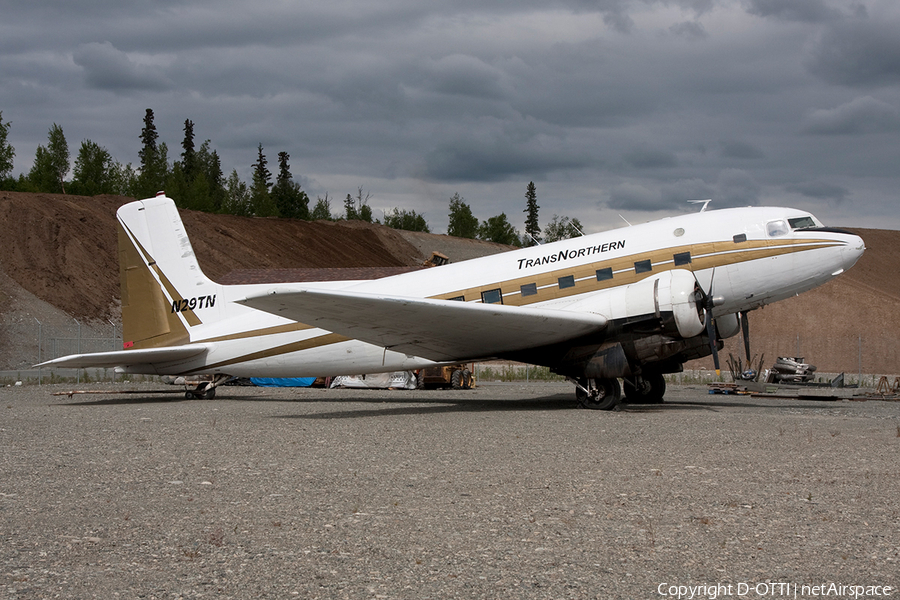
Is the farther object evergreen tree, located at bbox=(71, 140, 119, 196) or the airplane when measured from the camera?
evergreen tree, located at bbox=(71, 140, 119, 196)

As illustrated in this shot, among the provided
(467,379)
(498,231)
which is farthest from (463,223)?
(467,379)

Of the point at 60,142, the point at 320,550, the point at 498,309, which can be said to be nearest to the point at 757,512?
the point at 320,550

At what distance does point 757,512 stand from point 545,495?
190cm

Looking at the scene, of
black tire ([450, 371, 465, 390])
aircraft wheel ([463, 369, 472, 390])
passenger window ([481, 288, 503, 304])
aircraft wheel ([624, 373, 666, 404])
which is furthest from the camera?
aircraft wheel ([463, 369, 472, 390])

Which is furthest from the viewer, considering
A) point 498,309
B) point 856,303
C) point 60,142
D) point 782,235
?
point 60,142

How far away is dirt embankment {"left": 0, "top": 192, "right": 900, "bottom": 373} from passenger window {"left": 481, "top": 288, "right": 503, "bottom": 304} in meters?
28.4

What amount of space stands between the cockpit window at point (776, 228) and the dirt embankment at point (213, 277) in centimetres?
2647

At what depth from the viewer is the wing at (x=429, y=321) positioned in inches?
546

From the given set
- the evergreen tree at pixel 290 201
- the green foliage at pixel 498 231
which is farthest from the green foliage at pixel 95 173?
the green foliage at pixel 498 231

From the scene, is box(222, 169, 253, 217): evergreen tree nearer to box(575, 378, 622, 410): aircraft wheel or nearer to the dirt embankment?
the dirt embankment

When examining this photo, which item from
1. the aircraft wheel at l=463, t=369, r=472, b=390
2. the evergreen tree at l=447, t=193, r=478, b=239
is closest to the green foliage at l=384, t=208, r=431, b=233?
the evergreen tree at l=447, t=193, r=478, b=239

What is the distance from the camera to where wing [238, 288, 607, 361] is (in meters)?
13.9

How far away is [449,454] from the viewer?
32.7 feet

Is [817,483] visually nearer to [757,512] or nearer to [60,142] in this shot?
[757,512]
